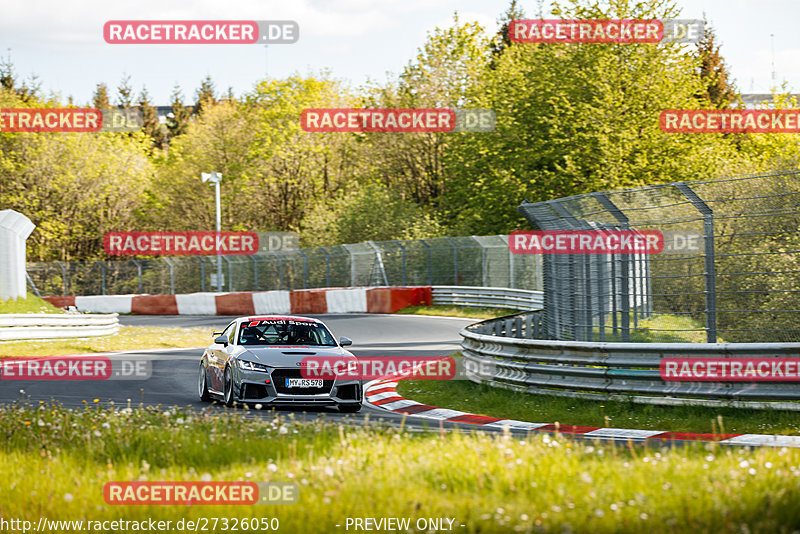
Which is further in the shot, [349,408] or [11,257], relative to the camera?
[11,257]

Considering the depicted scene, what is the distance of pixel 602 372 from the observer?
463 inches

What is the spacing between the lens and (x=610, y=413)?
37.1 feet

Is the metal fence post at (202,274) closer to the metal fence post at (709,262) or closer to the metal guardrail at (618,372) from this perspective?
the metal guardrail at (618,372)

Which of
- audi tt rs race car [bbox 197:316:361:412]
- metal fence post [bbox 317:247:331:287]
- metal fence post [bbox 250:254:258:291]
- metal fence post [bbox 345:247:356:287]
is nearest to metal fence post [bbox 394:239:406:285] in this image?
metal fence post [bbox 345:247:356:287]

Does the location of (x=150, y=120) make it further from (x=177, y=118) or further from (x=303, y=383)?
(x=303, y=383)

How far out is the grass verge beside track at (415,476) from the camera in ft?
16.3

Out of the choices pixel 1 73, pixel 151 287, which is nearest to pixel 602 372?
pixel 151 287

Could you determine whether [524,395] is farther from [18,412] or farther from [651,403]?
[18,412]

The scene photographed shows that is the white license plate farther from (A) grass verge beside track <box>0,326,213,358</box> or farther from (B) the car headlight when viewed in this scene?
(A) grass verge beside track <box>0,326,213,358</box>

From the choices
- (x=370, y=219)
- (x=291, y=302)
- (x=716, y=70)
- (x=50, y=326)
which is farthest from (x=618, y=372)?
(x=716, y=70)

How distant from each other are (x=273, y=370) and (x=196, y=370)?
668 centimetres

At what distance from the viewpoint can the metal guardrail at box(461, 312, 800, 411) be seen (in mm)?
10531

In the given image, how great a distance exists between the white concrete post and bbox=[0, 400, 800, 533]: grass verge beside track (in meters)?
19.4

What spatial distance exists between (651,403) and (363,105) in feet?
178
